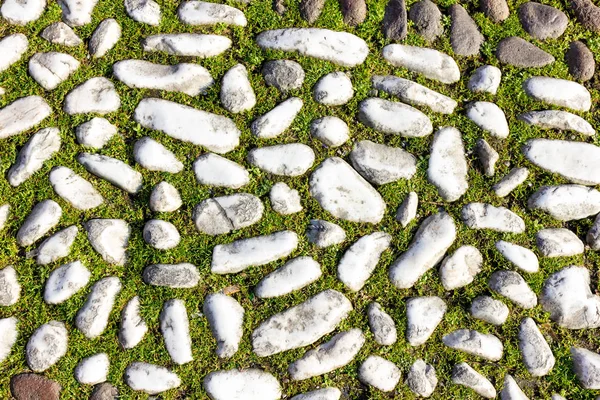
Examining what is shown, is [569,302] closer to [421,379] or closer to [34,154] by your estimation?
[421,379]

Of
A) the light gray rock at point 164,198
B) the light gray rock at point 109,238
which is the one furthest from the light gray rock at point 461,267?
the light gray rock at point 109,238

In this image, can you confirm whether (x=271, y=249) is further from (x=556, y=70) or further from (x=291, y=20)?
(x=556, y=70)

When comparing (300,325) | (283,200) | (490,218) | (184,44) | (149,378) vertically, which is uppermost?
(184,44)

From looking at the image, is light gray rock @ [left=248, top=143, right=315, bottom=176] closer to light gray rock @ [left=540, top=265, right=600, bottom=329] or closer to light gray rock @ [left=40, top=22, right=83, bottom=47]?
light gray rock @ [left=40, top=22, right=83, bottom=47]

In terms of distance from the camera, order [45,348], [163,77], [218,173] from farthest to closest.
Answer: [163,77] → [218,173] → [45,348]

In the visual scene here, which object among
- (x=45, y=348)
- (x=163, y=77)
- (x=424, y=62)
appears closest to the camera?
(x=45, y=348)

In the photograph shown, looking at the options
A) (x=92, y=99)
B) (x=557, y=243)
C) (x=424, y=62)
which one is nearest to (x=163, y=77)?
(x=92, y=99)

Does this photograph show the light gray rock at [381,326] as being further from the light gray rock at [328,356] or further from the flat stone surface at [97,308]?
the flat stone surface at [97,308]
